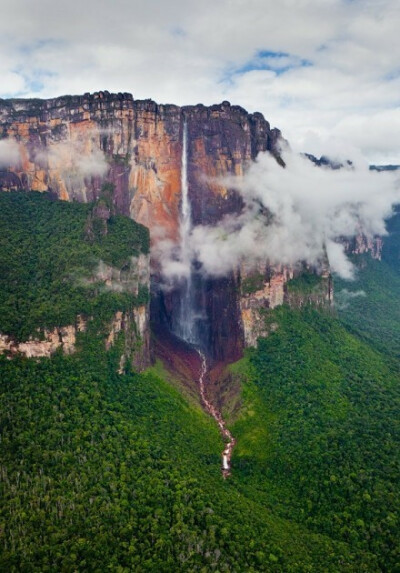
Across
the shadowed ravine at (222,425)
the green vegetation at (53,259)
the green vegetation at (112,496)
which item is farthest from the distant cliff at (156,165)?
the green vegetation at (112,496)

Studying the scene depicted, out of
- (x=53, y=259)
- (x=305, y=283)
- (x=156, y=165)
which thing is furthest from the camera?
(x=305, y=283)

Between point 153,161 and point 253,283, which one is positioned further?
point 153,161

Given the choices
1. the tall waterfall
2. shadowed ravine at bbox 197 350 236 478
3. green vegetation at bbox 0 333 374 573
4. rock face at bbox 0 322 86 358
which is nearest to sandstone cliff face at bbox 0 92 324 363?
the tall waterfall

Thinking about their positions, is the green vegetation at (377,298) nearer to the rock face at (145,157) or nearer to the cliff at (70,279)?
the rock face at (145,157)

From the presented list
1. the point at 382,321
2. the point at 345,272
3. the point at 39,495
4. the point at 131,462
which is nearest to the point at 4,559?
the point at 39,495

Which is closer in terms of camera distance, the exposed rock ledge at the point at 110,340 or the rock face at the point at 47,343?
the rock face at the point at 47,343

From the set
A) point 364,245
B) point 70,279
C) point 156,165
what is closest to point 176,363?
point 70,279

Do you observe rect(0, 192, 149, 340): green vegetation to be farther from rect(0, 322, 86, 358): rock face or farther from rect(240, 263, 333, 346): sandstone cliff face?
rect(240, 263, 333, 346): sandstone cliff face

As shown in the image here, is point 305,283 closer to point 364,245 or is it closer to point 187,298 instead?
point 187,298
